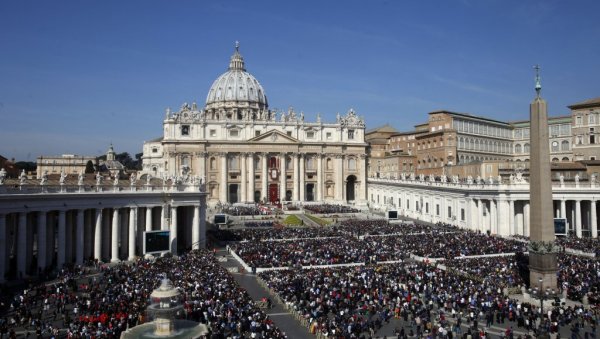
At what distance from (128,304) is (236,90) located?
99498mm

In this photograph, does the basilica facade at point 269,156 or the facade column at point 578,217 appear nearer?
the facade column at point 578,217

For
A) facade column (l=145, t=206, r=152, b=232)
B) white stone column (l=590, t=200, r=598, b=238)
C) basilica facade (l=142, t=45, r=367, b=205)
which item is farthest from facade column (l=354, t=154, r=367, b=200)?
facade column (l=145, t=206, r=152, b=232)

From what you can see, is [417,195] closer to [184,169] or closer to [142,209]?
[184,169]

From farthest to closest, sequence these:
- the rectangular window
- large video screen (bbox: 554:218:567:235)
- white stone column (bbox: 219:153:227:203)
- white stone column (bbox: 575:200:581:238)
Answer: white stone column (bbox: 219:153:227:203) → the rectangular window → white stone column (bbox: 575:200:581:238) → large video screen (bbox: 554:218:567:235)

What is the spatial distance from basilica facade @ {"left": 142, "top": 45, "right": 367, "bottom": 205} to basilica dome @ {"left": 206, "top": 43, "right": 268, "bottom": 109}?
97.4 feet

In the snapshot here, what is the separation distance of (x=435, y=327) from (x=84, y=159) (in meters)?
102

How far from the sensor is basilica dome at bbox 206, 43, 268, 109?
387 ft

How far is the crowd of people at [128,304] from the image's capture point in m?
19.8

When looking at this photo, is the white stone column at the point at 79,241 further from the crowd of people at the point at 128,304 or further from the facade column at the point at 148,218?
the facade column at the point at 148,218

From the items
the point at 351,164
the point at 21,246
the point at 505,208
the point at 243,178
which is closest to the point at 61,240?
the point at 21,246

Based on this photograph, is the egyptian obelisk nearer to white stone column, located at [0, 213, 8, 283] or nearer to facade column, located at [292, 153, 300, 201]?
white stone column, located at [0, 213, 8, 283]

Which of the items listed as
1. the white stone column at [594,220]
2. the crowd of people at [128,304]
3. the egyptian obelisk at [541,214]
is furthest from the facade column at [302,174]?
the egyptian obelisk at [541,214]

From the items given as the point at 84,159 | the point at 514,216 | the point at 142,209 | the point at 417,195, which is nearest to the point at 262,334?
the point at 142,209

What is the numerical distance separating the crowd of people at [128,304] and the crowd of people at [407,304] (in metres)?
2.40
